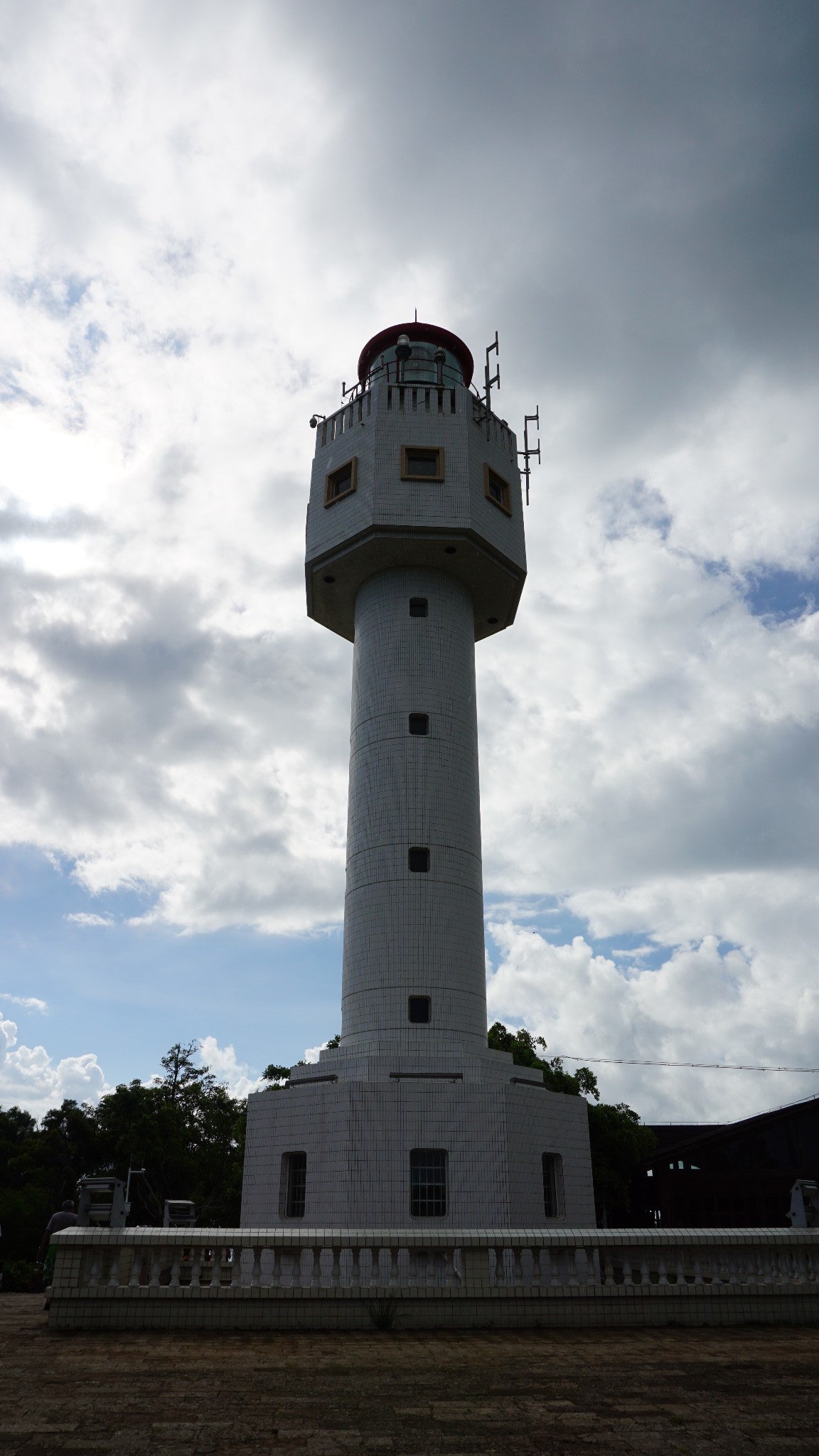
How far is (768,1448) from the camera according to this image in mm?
7590

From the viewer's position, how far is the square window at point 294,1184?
21969mm

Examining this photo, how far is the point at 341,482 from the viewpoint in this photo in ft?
97.0

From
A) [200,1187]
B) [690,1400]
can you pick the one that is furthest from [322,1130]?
[200,1187]

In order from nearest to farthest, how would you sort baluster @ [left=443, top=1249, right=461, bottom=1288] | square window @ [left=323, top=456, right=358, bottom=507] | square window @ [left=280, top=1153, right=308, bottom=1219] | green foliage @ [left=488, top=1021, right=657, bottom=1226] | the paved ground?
the paved ground < baluster @ [left=443, top=1249, right=461, bottom=1288] < square window @ [left=280, top=1153, right=308, bottom=1219] < square window @ [left=323, top=456, right=358, bottom=507] < green foliage @ [left=488, top=1021, right=657, bottom=1226]

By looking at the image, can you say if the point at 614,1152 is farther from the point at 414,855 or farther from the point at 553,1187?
the point at 414,855

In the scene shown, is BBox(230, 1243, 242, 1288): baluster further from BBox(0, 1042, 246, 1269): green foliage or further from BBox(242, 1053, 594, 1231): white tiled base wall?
BBox(0, 1042, 246, 1269): green foliage

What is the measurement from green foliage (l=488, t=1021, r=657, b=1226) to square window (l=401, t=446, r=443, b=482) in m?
22.9

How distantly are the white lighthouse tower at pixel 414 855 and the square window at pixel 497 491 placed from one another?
9 centimetres

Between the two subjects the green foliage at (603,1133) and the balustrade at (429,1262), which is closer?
the balustrade at (429,1262)

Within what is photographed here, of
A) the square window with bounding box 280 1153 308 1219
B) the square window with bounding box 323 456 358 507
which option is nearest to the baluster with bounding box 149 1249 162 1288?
the square window with bounding box 280 1153 308 1219

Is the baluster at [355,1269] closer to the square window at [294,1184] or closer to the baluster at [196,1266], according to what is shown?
the baluster at [196,1266]

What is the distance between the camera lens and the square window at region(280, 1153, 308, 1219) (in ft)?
72.1

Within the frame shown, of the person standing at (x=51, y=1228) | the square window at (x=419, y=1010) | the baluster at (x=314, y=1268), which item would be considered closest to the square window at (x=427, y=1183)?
the square window at (x=419, y=1010)

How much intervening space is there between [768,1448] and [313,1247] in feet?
24.1
